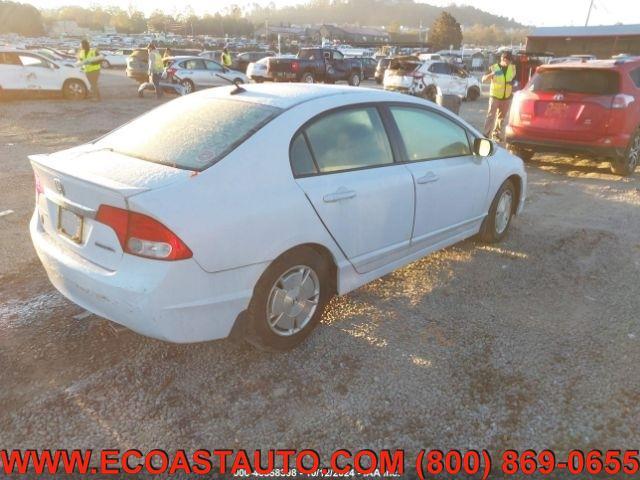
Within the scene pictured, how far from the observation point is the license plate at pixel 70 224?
262 centimetres

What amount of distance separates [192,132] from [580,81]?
6491 mm

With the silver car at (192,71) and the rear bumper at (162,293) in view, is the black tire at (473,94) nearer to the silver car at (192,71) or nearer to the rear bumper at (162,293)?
the silver car at (192,71)

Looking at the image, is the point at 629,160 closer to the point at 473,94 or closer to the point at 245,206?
the point at 245,206

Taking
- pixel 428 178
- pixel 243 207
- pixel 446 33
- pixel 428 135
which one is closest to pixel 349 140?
pixel 428 178

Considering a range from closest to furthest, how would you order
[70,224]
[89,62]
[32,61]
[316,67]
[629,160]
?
1. [70,224]
2. [629,160]
3. [32,61]
4. [89,62]
5. [316,67]

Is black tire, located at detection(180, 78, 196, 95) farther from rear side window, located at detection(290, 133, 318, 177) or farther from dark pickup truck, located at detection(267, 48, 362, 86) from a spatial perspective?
rear side window, located at detection(290, 133, 318, 177)

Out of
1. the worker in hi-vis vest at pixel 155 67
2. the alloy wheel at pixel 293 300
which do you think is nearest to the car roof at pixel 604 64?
the alloy wheel at pixel 293 300

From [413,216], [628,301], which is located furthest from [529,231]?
[413,216]

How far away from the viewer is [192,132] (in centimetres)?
298

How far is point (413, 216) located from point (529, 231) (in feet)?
7.79

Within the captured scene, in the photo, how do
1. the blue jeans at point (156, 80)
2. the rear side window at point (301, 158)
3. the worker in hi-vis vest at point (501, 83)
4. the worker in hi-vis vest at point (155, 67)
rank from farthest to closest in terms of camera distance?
the blue jeans at point (156, 80), the worker in hi-vis vest at point (155, 67), the worker in hi-vis vest at point (501, 83), the rear side window at point (301, 158)

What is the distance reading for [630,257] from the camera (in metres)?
4.71

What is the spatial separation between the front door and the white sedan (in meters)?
14.7

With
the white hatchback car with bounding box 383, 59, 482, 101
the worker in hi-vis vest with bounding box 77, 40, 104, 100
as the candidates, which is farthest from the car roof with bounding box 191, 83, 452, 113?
the white hatchback car with bounding box 383, 59, 482, 101
